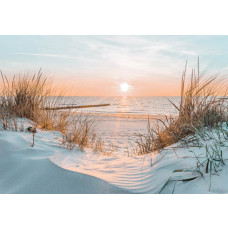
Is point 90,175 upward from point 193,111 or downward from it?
downward

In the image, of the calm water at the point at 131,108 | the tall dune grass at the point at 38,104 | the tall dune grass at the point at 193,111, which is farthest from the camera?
the calm water at the point at 131,108

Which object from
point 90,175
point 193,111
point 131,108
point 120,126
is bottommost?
point 120,126

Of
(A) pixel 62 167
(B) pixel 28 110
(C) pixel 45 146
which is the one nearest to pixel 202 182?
(A) pixel 62 167

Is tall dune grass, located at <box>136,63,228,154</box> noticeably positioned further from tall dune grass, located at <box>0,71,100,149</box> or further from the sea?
tall dune grass, located at <box>0,71,100,149</box>

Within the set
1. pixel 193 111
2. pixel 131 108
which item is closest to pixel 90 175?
pixel 193 111

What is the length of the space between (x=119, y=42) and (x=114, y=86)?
2616 millimetres

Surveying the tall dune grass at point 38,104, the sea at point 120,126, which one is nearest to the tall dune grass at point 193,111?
the sea at point 120,126

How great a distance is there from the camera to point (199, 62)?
2.70m

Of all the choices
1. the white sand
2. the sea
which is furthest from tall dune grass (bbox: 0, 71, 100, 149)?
the white sand

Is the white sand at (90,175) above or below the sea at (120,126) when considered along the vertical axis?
above

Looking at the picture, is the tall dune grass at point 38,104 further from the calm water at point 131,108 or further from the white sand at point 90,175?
the white sand at point 90,175

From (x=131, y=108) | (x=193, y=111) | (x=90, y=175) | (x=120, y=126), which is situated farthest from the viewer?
(x=131, y=108)

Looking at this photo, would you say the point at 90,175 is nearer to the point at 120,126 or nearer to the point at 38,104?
the point at 38,104

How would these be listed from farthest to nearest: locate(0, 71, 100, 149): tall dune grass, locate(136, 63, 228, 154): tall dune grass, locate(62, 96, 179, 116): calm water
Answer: locate(62, 96, 179, 116): calm water, locate(0, 71, 100, 149): tall dune grass, locate(136, 63, 228, 154): tall dune grass
